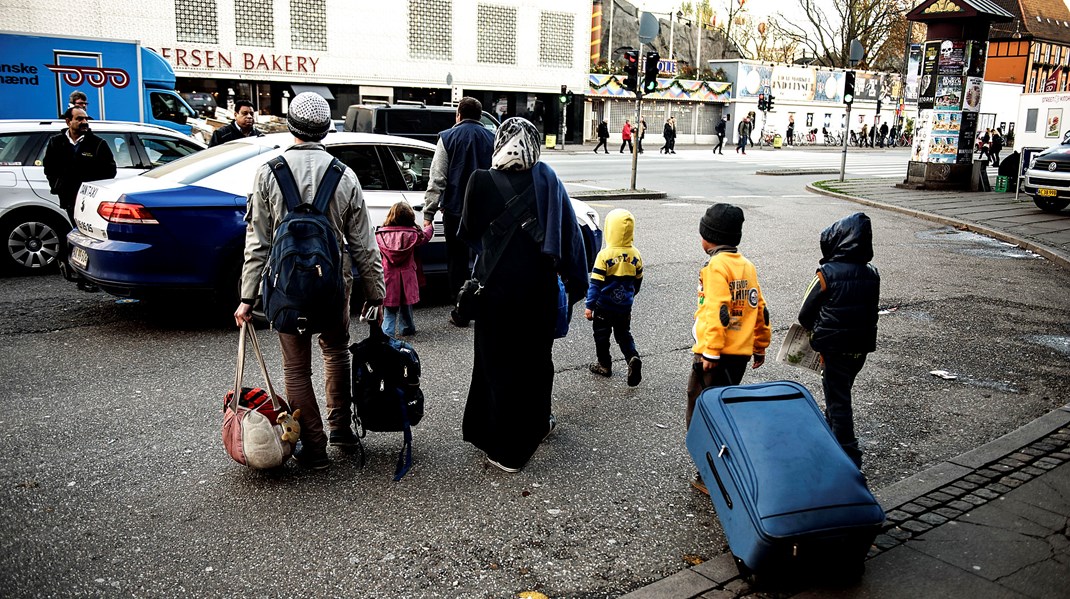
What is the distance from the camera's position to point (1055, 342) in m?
7.79

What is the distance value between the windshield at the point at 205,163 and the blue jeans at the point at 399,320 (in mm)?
1793

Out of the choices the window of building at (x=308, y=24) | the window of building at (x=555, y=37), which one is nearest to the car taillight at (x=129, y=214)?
the window of building at (x=308, y=24)

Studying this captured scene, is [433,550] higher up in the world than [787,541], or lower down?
lower down

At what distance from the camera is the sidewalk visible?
3525 millimetres

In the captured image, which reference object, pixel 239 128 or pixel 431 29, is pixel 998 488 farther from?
pixel 431 29

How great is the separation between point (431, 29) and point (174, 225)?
41.4 m

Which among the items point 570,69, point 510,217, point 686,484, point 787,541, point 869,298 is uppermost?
point 570,69

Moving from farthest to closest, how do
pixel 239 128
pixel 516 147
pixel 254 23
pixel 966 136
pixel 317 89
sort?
pixel 317 89 → pixel 254 23 → pixel 966 136 → pixel 239 128 → pixel 516 147

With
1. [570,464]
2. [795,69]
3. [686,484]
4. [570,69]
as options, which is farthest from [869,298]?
[795,69]

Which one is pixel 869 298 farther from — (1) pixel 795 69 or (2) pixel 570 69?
(1) pixel 795 69

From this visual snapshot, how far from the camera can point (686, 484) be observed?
4559 millimetres

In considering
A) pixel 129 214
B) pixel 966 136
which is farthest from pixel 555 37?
pixel 129 214

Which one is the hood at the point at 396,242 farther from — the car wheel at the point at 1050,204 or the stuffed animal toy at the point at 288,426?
the car wheel at the point at 1050,204

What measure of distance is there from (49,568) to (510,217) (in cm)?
251
